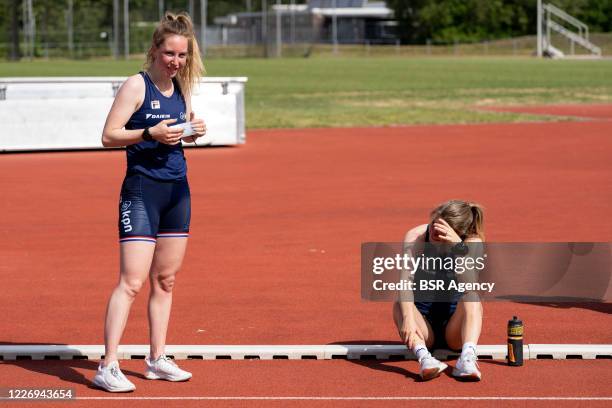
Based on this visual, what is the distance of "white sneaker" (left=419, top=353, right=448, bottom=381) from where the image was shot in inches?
266

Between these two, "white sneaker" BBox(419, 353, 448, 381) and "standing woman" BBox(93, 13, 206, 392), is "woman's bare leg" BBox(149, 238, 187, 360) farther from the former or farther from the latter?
"white sneaker" BBox(419, 353, 448, 381)

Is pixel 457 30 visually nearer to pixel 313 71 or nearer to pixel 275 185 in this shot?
pixel 313 71

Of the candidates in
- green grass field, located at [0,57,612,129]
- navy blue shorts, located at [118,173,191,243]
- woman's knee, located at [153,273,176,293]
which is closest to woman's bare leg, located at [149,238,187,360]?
woman's knee, located at [153,273,176,293]

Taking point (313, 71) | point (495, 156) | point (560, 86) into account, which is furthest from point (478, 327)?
point (313, 71)

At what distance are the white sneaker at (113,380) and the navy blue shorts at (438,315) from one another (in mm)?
1844

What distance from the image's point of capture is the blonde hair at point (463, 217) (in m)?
6.88

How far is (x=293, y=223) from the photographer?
1355cm

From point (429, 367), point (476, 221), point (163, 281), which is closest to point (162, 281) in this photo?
point (163, 281)

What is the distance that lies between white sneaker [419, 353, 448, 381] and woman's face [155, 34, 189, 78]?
2.13 m

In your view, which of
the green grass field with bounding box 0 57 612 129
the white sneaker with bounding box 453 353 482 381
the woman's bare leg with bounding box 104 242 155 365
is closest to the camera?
the woman's bare leg with bounding box 104 242 155 365

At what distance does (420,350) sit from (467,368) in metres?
0.32

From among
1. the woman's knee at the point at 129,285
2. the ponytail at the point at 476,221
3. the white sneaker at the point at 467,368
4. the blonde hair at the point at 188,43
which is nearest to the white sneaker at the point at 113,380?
the woman's knee at the point at 129,285

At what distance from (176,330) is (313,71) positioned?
54638 millimetres

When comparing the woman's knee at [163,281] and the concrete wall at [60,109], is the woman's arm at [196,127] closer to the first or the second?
the woman's knee at [163,281]
